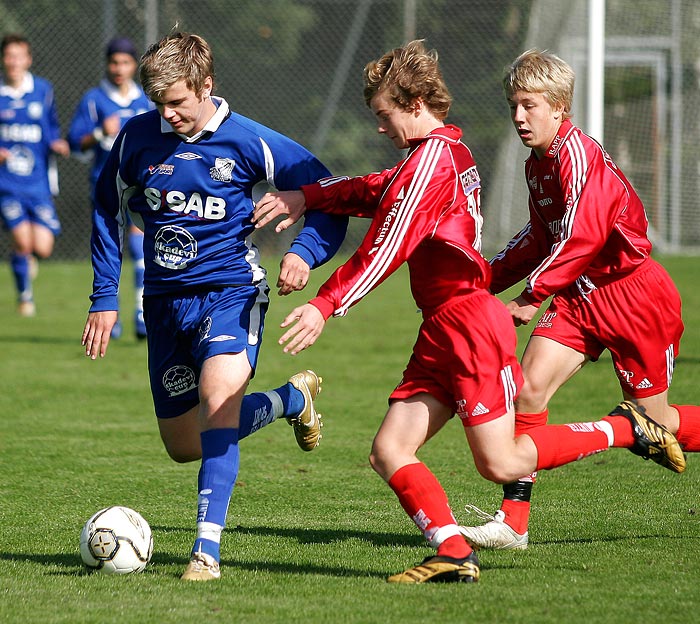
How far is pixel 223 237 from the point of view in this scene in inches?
171

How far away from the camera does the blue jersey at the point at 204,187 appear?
14.0 feet

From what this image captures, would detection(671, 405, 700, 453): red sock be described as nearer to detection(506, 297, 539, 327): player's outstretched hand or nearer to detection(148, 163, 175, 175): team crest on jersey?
detection(506, 297, 539, 327): player's outstretched hand

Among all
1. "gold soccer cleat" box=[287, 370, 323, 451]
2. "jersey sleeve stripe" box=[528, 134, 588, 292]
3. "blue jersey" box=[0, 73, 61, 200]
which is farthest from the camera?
"blue jersey" box=[0, 73, 61, 200]

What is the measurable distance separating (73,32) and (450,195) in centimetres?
1670

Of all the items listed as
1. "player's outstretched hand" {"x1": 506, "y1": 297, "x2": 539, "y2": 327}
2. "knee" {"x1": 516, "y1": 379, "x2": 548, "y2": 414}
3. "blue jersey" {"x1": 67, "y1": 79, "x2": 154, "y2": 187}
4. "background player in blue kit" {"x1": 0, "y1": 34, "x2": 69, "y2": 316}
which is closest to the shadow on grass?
"knee" {"x1": 516, "y1": 379, "x2": 548, "y2": 414}

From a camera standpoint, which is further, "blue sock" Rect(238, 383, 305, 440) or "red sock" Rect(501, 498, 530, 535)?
"blue sock" Rect(238, 383, 305, 440)

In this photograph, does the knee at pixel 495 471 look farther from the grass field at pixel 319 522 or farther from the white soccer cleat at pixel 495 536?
the white soccer cleat at pixel 495 536

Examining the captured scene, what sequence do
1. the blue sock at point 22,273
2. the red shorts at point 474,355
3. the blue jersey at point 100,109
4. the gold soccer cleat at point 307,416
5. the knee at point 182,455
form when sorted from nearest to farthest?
the red shorts at point 474,355 → the knee at point 182,455 → the gold soccer cleat at point 307,416 → the blue jersey at point 100,109 → the blue sock at point 22,273

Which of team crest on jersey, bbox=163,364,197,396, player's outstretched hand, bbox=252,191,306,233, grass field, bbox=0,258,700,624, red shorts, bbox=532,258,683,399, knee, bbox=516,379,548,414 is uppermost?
player's outstretched hand, bbox=252,191,306,233

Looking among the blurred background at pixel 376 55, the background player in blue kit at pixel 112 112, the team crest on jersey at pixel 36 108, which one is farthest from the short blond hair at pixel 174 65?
the blurred background at pixel 376 55

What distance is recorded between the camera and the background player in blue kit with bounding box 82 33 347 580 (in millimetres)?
4090

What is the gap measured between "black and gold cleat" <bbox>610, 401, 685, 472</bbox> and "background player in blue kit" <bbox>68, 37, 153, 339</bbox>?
6648 millimetres

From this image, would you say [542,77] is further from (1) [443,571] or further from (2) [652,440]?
(1) [443,571]

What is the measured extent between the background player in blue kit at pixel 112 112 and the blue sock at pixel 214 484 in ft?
20.5
